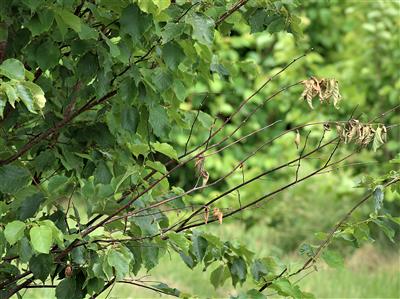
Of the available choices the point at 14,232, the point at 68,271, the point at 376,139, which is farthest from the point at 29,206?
the point at 376,139

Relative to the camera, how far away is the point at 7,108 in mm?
2795

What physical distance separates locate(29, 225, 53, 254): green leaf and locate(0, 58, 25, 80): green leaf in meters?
0.40

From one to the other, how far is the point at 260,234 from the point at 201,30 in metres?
6.03

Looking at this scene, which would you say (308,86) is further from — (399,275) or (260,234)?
(260,234)

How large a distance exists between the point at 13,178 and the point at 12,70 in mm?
602

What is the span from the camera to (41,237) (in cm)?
219

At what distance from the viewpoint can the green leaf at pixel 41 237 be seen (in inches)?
85.4

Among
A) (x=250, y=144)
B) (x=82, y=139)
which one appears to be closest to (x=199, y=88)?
(x=250, y=144)

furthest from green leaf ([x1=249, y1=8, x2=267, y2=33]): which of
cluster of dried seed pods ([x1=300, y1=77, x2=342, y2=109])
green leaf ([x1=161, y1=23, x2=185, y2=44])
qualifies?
green leaf ([x1=161, y1=23, x2=185, y2=44])

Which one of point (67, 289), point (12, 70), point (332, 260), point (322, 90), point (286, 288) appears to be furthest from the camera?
point (332, 260)

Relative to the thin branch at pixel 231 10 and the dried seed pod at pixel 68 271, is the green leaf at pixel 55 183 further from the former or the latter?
the thin branch at pixel 231 10

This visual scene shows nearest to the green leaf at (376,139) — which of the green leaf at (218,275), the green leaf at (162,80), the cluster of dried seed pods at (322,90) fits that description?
the cluster of dried seed pods at (322,90)

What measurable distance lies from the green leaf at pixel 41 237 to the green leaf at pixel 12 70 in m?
0.40

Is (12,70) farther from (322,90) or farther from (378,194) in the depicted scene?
(378,194)
